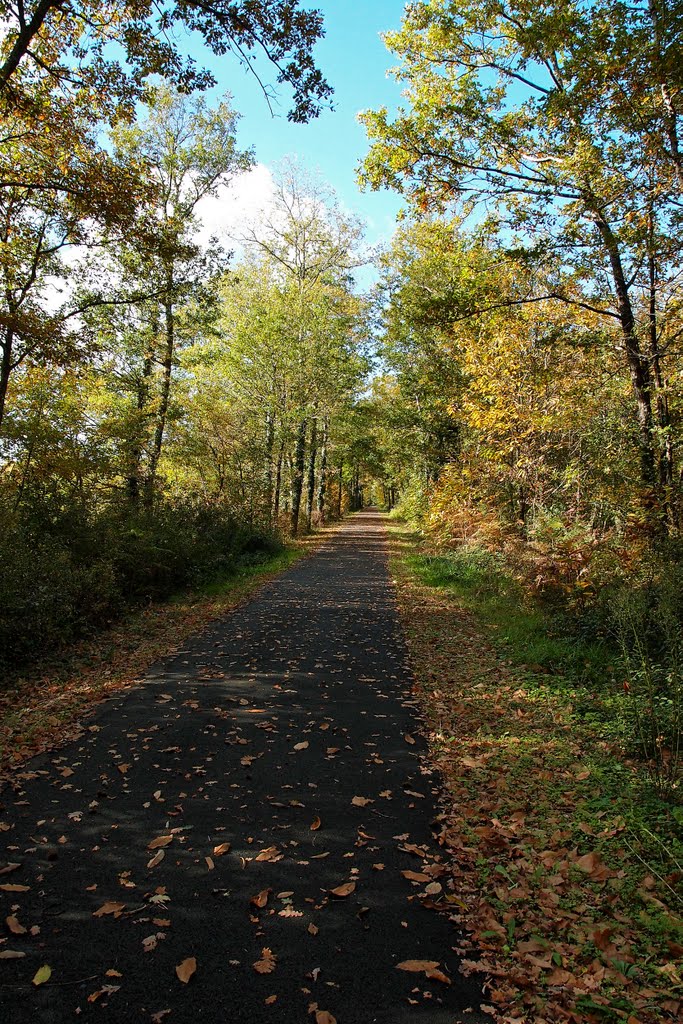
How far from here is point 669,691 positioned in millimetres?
5418

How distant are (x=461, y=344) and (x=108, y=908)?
1324cm

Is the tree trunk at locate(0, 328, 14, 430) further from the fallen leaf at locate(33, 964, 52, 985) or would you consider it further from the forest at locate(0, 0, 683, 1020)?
the fallen leaf at locate(33, 964, 52, 985)

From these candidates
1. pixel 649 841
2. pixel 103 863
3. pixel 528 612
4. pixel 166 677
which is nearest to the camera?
pixel 103 863

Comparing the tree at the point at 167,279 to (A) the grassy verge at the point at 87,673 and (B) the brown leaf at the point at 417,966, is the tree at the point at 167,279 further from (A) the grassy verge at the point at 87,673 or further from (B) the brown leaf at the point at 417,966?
(B) the brown leaf at the point at 417,966

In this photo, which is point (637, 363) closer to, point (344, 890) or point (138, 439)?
point (344, 890)

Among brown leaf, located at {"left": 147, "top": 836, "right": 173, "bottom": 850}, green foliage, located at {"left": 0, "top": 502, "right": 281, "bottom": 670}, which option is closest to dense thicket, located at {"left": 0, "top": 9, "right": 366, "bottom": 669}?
green foliage, located at {"left": 0, "top": 502, "right": 281, "bottom": 670}

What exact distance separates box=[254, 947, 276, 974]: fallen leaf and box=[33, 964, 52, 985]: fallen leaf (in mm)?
935

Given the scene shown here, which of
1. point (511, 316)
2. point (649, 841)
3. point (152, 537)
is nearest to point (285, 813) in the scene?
point (649, 841)

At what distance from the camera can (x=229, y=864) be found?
3.40 metres

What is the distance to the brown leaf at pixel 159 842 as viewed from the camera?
3545 millimetres

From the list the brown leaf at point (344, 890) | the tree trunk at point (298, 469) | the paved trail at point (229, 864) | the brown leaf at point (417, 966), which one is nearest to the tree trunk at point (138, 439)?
the tree trunk at point (298, 469)

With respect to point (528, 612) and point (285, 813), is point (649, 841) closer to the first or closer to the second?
point (285, 813)

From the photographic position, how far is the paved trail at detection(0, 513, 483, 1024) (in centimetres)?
249

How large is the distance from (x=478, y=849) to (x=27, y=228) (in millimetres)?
12490
